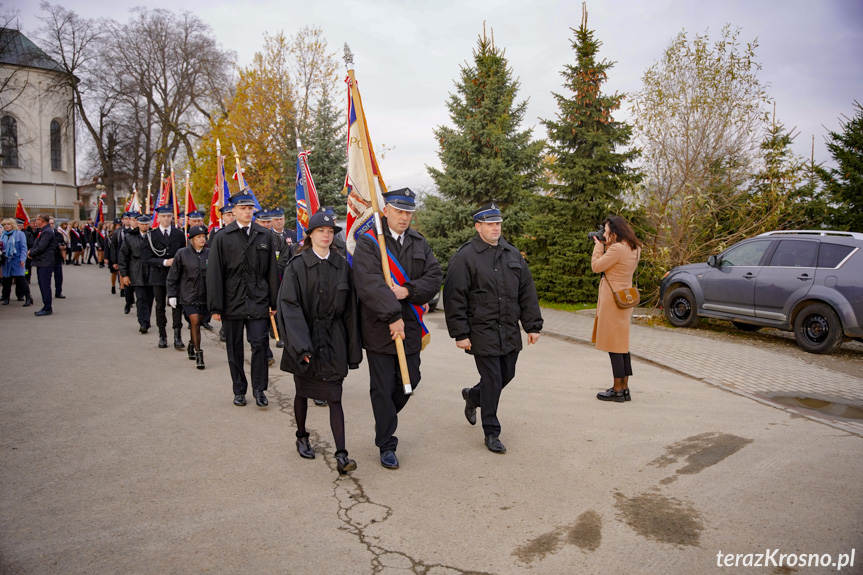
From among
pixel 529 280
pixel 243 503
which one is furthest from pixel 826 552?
pixel 243 503

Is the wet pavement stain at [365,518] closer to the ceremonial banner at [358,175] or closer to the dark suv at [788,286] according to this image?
the ceremonial banner at [358,175]

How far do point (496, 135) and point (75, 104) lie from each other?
1645 inches

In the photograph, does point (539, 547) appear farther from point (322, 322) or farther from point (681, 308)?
point (681, 308)

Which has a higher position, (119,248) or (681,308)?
A: (119,248)

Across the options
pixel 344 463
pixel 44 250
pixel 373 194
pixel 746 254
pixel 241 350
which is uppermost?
pixel 373 194

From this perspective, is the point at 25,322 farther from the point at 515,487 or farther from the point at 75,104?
the point at 75,104

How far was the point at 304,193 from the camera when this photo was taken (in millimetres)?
9938

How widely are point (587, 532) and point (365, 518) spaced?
1465mm

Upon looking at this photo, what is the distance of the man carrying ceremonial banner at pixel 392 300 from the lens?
195 inches

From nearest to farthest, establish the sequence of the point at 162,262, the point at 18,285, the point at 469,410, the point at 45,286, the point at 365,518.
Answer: the point at 365,518 < the point at 469,410 < the point at 162,262 < the point at 45,286 < the point at 18,285

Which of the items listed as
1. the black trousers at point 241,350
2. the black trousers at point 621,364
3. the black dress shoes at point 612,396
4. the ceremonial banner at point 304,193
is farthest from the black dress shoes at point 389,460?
the ceremonial banner at point 304,193

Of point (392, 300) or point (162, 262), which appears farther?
point (162, 262)

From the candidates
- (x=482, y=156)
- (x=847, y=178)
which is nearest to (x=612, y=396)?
(x=482, y=156)

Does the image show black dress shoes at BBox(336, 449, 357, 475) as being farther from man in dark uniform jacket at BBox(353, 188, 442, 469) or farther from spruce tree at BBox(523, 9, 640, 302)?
spruce tree at BBox(523, 9, 640, 302)
